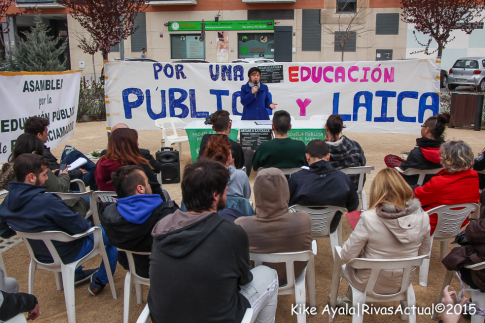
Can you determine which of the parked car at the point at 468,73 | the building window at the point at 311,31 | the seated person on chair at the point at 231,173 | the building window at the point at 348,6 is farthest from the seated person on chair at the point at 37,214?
the building window at the point at 348,6

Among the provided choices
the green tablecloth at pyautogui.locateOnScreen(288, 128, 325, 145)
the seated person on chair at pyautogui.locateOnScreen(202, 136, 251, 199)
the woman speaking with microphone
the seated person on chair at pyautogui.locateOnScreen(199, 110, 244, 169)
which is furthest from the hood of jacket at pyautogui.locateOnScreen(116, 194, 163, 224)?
the woman speaking with microphone

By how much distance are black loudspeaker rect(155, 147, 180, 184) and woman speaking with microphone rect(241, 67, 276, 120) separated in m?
1.45

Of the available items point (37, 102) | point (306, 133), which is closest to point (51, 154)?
point (37, 102)

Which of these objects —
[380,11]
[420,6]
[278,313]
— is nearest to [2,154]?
[278,313]

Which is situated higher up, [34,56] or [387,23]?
[387,23]

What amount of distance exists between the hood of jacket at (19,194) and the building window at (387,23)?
25.4 meters

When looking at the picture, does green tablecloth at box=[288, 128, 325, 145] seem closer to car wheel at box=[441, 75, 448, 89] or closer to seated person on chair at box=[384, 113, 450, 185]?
seated person on chair at box=[384, 113, 450, 185]

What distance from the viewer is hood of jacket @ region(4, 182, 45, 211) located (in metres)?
2.75

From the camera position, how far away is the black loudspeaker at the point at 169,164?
628 centimetres

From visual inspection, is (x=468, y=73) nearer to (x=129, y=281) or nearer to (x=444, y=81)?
(x=444, y=81)

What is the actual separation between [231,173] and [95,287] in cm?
144

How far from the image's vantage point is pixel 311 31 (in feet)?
82.6

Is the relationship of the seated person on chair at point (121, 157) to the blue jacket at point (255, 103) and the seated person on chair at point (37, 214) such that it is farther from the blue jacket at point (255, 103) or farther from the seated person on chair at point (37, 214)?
the blue jacket at point (255, 103)

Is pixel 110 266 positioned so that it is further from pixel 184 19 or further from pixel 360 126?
pixel 184 19
